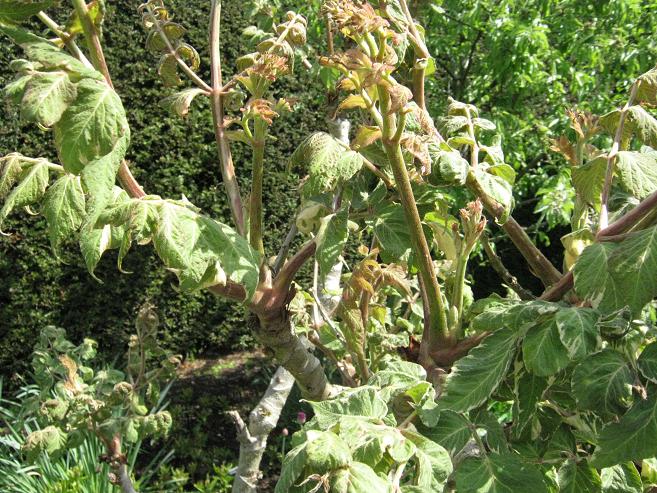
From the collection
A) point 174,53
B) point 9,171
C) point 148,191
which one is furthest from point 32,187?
point 148,191

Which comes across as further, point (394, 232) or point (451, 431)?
point (394, 232)

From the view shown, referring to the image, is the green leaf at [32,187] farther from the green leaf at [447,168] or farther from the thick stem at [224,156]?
the green leaf at [447,168]

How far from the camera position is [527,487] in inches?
36.7

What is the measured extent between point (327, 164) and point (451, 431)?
0.44 metres

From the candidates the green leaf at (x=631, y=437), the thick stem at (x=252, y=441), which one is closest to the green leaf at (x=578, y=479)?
the green leaf at (x=631, y=437)

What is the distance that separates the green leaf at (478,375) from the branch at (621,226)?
0.15 m

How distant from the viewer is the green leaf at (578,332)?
34.9 inches

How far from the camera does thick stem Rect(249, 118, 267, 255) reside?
1.19 m

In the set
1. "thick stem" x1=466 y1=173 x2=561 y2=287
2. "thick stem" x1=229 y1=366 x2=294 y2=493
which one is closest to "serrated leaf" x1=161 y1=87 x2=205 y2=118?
"thick stem" x1=466 y1=173 x2=561 y2=287

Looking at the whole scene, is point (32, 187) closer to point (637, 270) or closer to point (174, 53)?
point (174, 53)

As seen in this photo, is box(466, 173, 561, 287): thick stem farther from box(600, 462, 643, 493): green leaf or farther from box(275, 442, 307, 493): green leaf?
box(275, 442, 307, 493): green leaf

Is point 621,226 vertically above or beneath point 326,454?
above

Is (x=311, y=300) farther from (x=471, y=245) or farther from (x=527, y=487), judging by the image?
(x=527, y=487)

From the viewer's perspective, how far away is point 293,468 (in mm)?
851
